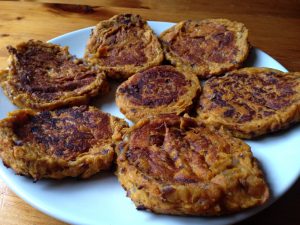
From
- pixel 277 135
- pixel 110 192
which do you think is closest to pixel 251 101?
pixel 277 135

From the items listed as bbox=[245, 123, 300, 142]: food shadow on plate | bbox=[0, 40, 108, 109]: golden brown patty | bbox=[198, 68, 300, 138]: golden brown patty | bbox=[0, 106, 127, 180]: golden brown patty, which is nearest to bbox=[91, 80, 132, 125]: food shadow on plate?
bbox=[0, 40, 108, 109]: golden brown patty

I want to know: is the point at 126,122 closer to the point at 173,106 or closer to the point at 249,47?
the point at 173,106

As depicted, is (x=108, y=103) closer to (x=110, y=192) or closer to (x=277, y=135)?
(x=110, y=192)

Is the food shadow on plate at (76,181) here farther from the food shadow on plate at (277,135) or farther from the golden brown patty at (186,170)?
the food shadow on plate at (277,135)

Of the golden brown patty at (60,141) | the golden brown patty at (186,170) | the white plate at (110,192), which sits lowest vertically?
the white plate at (110,192)

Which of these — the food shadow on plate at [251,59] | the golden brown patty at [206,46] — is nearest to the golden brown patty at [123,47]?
the golden brown patty at [206,46]

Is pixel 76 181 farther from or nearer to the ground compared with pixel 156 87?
nearer to the ground
